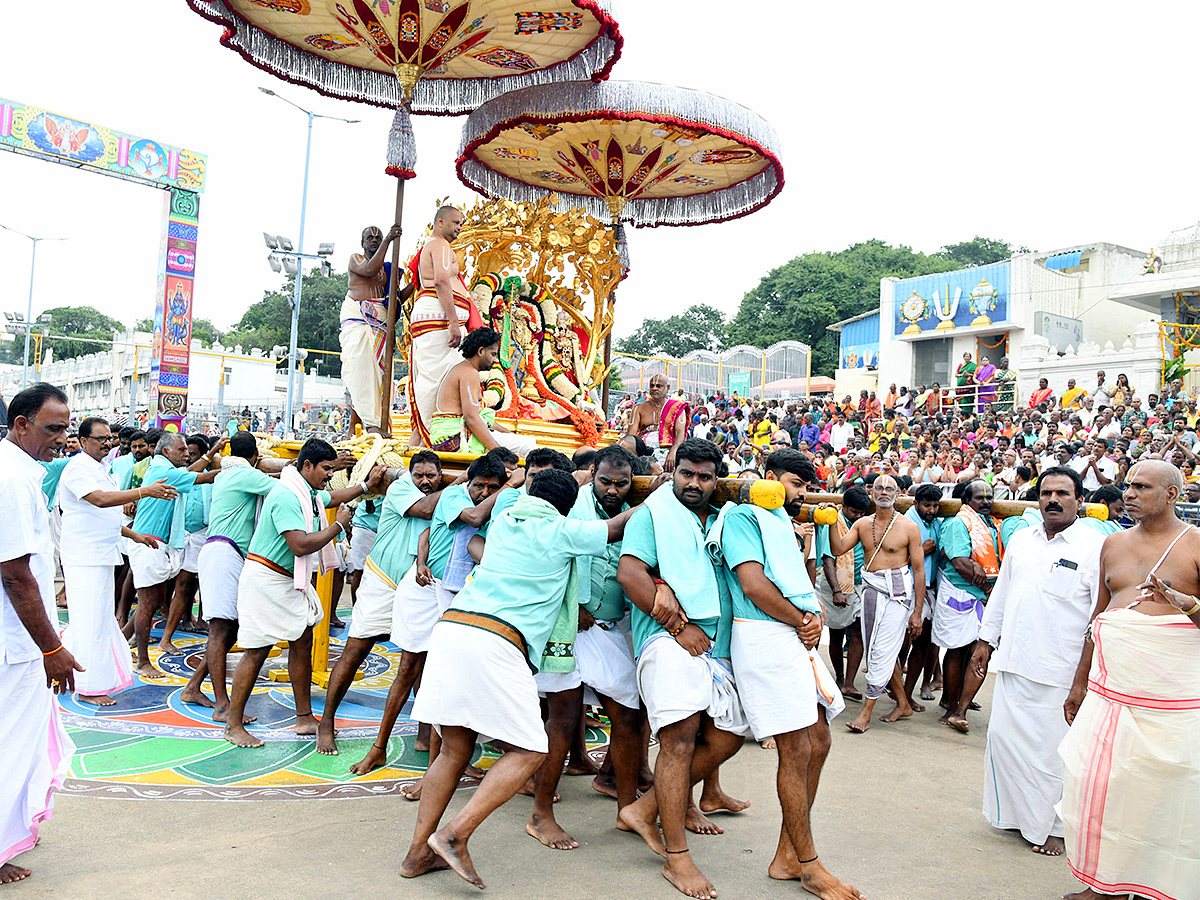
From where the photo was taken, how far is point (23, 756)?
3549 millimetres

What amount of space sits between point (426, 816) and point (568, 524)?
1320mm

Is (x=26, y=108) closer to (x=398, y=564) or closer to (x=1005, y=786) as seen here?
(x=398, y=564)

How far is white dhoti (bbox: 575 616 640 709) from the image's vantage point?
4.24m

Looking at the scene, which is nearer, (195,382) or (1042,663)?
(1042,663)

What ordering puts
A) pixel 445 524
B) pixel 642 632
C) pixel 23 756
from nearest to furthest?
pixel 23 756 < pixel 642 632 < pixel 445 524

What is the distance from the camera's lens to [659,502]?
12.8 feet

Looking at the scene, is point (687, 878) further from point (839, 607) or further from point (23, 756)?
point (839, 607)

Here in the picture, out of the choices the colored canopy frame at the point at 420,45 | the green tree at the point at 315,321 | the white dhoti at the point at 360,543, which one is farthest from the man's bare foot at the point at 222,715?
the green tree at the point at 315,321

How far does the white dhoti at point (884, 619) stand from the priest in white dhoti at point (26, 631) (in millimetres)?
5013

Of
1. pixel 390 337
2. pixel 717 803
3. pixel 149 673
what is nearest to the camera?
pixel 717 803

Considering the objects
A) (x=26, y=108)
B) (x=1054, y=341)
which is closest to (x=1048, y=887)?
(x=26, y=108)

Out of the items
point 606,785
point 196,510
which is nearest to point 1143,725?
point 606,785

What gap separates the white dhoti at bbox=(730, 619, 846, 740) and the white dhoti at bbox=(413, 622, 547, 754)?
2.89 ft

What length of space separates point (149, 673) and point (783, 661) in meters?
5.16
